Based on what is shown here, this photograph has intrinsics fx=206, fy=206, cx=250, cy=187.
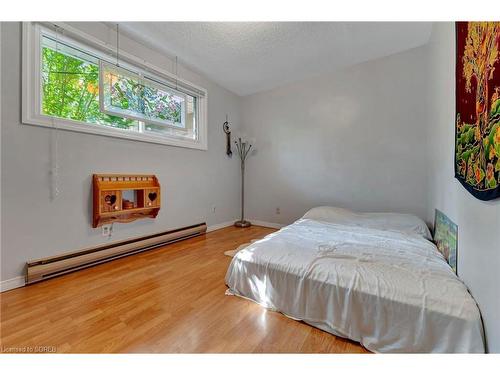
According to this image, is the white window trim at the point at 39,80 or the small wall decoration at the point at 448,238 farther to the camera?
the white window trim at the point at 39,80

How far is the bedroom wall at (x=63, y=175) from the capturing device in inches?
63.2

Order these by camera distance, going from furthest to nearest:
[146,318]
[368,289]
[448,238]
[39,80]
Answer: [39,80] < [448,238] < [146,318] < [368,289]

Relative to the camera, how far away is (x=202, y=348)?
108 centimetres

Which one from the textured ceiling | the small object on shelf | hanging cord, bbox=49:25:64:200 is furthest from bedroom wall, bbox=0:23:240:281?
the textured ceiling

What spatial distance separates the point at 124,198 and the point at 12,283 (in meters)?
1.08

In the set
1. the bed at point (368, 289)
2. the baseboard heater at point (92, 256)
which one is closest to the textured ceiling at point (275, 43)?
the bed at point (368, 289)

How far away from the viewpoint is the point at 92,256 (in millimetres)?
2025

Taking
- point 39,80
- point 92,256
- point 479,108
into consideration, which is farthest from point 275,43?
point 92,256

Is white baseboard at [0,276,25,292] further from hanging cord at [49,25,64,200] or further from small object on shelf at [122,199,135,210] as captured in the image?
small object on shelf at [122,199,135,210]

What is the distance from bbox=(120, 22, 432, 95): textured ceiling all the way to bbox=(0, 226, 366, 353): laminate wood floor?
2.52 meters

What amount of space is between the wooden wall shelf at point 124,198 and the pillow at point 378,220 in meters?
2.01

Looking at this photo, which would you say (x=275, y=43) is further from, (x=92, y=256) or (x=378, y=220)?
(x=92, y=256)

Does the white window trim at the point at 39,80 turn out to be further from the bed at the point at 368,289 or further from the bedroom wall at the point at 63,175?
the bed at the point at 368,289
